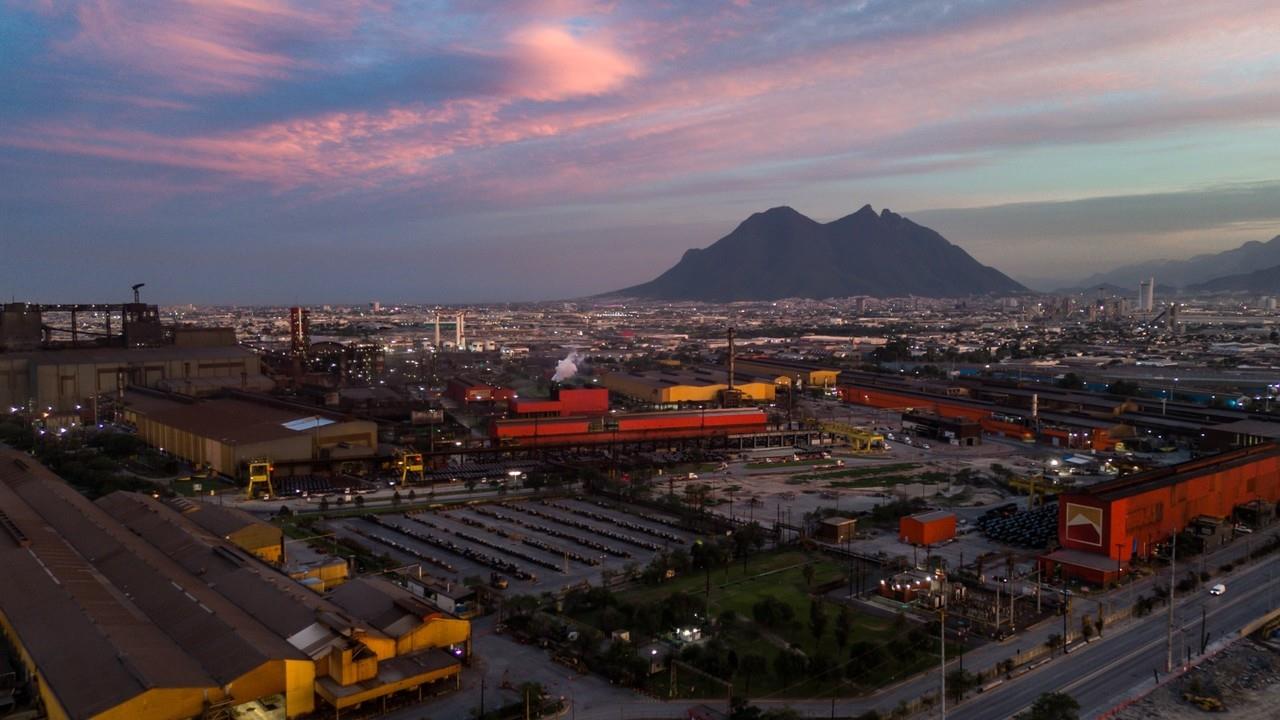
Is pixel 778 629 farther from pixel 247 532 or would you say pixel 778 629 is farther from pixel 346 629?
pixel 247 532

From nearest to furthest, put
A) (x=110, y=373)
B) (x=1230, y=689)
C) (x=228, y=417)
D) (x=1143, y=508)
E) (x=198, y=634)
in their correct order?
(x=198, y=634)
(x=1230, y=689)
(x=1143, y=508)
(x=228, y=417)
(x=110, y=373)

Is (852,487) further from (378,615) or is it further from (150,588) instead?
(150,588)

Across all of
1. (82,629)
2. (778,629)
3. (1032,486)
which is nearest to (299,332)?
(1032,486)

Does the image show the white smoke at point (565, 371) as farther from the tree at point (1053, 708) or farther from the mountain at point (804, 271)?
the mountain at point (804, 271)

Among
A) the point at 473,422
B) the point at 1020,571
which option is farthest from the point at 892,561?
the point at 473,422

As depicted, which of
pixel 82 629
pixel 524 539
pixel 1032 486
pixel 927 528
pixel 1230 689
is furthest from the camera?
pixel 1032 486

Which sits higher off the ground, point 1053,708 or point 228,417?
point 228,417
